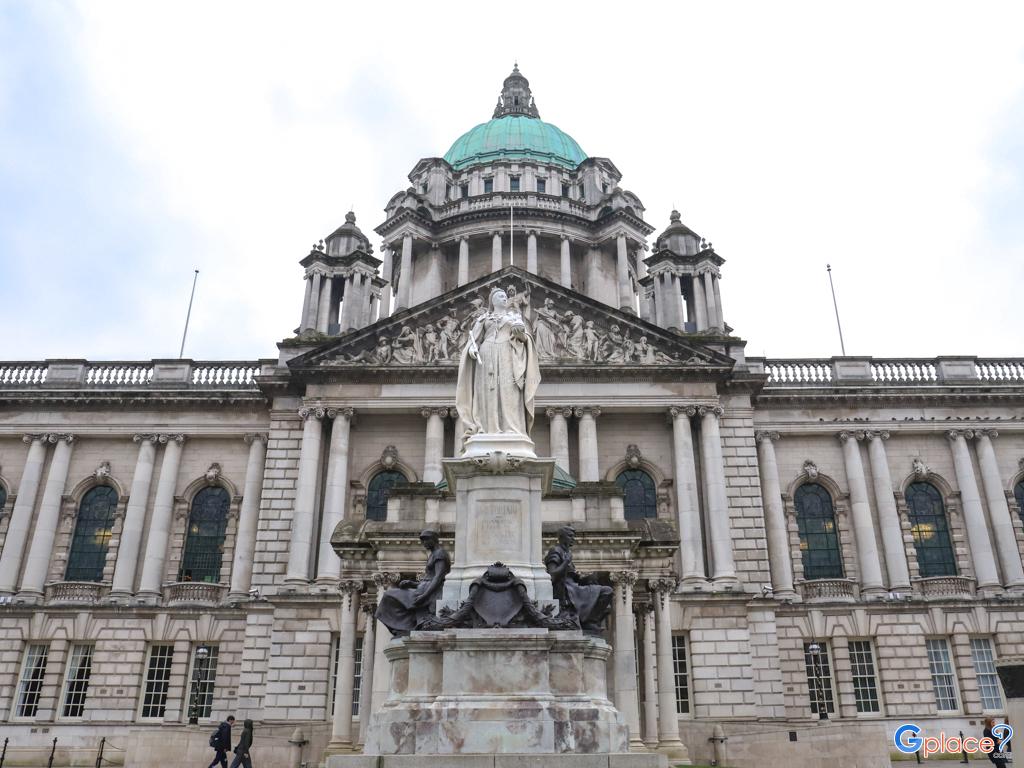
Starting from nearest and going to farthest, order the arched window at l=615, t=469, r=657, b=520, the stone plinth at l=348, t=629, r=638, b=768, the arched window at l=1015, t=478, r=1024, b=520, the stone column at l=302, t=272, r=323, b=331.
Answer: the stone plinth at l=348, t=629, r=638, b=768, the arched window at l=615, t=469, r=657, b=520, the arched window at l=1015, t=478, r=1024, b=520, the stone column at l=302, t=272, r=323, b=331

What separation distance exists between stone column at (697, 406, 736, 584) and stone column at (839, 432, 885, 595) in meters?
6.32

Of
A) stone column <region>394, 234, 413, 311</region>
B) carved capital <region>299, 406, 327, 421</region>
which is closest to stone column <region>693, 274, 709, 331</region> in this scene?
stone column <region>394, 234, 413, 311</region>

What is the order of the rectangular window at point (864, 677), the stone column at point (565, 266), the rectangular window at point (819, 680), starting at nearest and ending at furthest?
1. the rectangular window at point (819, 680)
2. the rectangular window at point (864, 677)
3. the stone column at point (565, 266)

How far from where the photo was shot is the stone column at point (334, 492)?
3216cm

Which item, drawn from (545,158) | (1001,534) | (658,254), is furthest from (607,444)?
(545,158)

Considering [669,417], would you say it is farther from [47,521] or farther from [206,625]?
[47,521]

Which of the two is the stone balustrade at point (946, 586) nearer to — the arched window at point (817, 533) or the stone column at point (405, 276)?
the arched window at point (817, 533)

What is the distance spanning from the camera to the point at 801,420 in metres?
37.5

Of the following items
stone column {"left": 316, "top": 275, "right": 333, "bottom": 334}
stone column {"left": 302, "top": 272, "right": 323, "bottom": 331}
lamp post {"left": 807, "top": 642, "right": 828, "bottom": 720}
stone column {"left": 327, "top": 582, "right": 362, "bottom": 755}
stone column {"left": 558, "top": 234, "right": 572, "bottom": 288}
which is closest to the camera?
stone column {"left": 327, "top": 582, "right": 362, "bottom": 755}

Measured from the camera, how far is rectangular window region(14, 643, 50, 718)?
3372cm

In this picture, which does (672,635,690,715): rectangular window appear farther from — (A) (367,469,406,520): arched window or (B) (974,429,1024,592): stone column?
(B) (974,429,1024,592): stone column

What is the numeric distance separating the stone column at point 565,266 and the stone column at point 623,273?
9.46 feet

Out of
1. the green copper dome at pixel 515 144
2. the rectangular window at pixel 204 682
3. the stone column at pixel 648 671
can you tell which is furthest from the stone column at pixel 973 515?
the green copper dome at pixel 515 144

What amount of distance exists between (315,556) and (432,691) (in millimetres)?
24112
